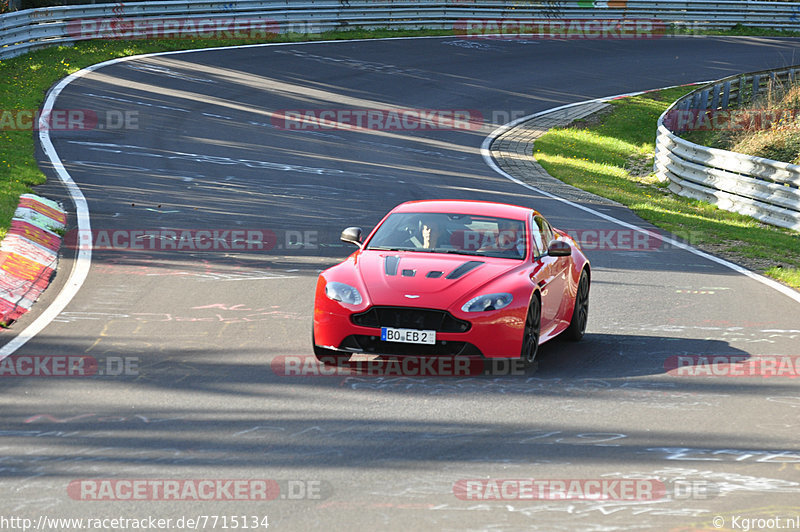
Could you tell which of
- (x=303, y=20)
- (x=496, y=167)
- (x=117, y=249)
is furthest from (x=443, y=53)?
(x=117, y=249)

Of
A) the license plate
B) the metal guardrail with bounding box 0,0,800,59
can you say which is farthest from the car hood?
the metal guardrail with bounding box 0,0,800,59

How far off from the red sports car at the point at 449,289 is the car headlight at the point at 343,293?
0.5 inches

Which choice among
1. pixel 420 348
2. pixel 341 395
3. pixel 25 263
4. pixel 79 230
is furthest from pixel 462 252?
pixel 79 230

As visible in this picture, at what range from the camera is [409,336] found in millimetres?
9133

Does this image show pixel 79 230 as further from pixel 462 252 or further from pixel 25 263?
pixel 462 252

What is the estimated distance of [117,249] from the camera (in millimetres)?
14352

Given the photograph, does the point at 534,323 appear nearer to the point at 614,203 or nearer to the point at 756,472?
the point at 756,472

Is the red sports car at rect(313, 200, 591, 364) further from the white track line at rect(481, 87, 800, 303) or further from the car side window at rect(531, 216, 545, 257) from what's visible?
the white track line at rect(481, 87, 800, 303)

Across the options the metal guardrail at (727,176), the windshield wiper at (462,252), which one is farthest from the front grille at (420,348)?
the metal guardrail at (727,176)

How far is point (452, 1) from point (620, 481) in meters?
40.5

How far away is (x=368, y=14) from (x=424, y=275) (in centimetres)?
3536

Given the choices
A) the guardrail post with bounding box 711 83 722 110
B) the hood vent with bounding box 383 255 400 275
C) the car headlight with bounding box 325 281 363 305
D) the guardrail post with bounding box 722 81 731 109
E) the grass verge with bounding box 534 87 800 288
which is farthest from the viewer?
the guardrail post with bounding box 722 81 731 109

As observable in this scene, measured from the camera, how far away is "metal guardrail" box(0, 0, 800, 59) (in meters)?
33.2

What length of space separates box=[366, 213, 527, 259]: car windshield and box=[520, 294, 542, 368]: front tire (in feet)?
2.28
